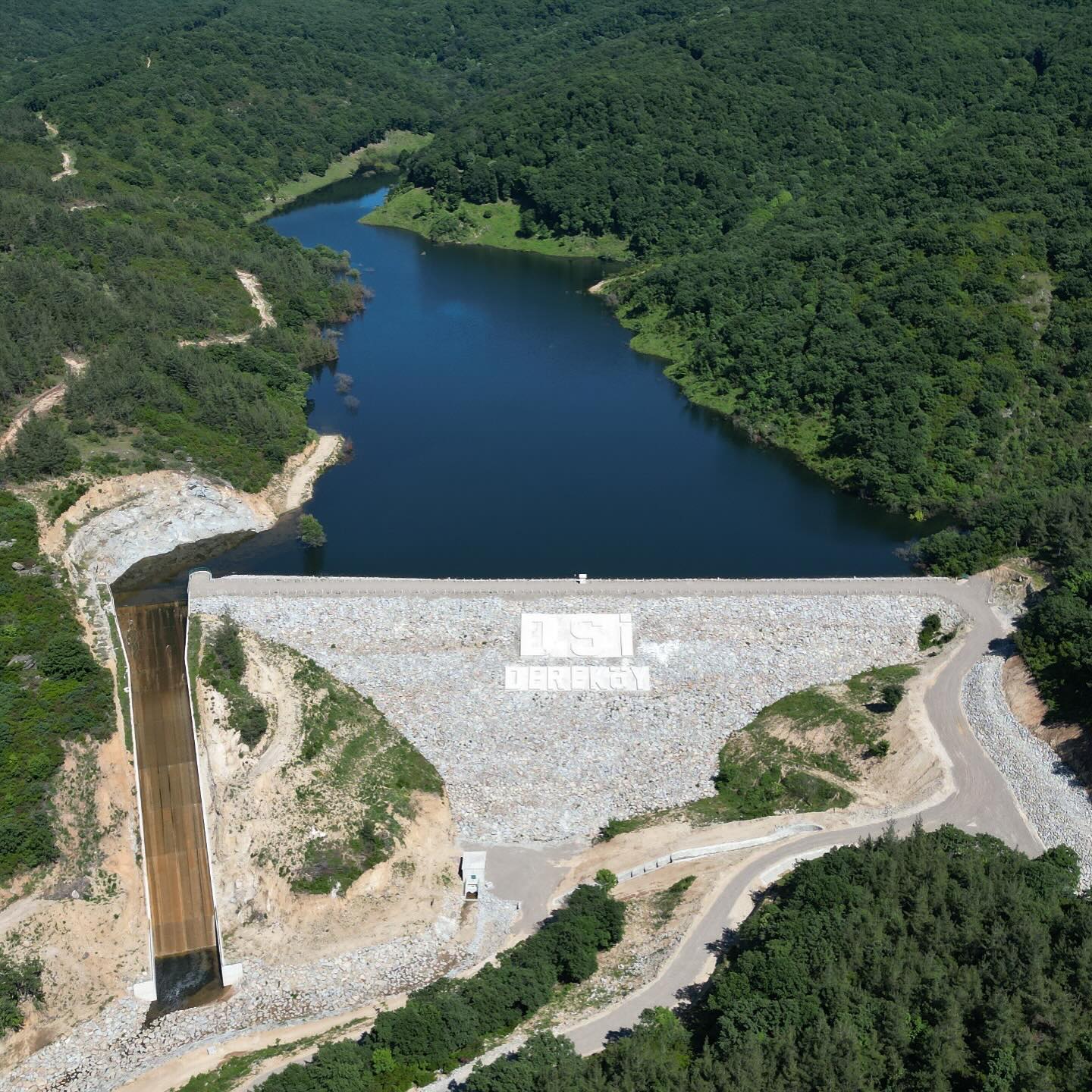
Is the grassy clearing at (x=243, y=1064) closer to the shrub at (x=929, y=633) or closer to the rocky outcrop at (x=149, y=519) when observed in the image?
the rocky outcrop at (x=149, y=519)

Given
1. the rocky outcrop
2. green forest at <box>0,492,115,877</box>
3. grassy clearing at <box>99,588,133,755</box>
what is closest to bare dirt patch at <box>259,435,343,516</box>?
the rocky outcrop

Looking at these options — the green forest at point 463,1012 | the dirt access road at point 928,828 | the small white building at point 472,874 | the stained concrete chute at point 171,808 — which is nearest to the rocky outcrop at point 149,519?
the stained concrete chute at point 171,808

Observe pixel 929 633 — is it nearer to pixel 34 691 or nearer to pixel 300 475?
pixel 300 475

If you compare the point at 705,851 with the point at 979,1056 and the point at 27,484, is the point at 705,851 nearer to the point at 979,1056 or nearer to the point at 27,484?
the point at 979,1056

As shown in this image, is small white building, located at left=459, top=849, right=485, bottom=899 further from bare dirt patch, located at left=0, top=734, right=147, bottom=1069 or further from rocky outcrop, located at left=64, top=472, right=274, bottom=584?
rocky outcrop, located at left=64, top=472, right=274, bottom=584

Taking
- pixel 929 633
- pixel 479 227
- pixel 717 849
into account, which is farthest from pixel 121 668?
pixel 479 227

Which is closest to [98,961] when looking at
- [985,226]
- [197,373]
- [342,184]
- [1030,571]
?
[197,373]

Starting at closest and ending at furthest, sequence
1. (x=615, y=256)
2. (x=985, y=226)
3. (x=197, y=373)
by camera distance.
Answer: (x=197, y=373) → (x=985, y=226) → (x=615, y=256)
